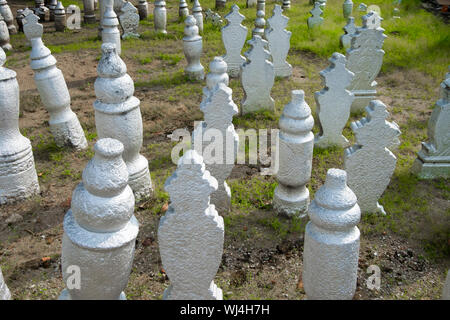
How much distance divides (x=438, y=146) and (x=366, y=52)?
2.07 metres

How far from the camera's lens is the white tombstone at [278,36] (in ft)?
26.6

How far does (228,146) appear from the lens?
4406mm

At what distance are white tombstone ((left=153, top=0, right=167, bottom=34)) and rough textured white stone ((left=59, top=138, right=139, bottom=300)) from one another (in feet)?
29.7

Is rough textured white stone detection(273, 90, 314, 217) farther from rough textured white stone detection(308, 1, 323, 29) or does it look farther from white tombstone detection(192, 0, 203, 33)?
rough textured white stone detection(308, 1, 323, 29)

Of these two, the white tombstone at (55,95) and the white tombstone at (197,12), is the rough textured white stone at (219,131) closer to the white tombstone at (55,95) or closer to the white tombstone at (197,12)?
the white tombstone at (55,95)

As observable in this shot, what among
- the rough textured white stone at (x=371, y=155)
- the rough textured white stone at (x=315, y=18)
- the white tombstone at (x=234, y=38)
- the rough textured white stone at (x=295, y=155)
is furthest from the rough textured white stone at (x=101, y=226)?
the rough textured white stone at (x=315, y=18)

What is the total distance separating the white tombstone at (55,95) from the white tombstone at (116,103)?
140 cm

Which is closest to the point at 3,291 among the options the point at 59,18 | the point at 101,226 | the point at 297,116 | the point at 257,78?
the point at 101,226

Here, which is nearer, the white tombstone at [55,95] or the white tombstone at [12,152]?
the white tombstone at [12,152]

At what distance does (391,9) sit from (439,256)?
35.7 ft

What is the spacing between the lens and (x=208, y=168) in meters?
4.52

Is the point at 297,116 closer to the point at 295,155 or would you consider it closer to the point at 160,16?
the point at 295,155

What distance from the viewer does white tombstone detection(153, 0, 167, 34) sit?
1108cm

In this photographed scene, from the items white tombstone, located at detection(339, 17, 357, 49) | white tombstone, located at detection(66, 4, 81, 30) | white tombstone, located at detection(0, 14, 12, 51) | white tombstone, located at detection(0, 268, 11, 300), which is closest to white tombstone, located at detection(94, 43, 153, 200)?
white tombstone, located at detection(0, 268, 11, 300)
